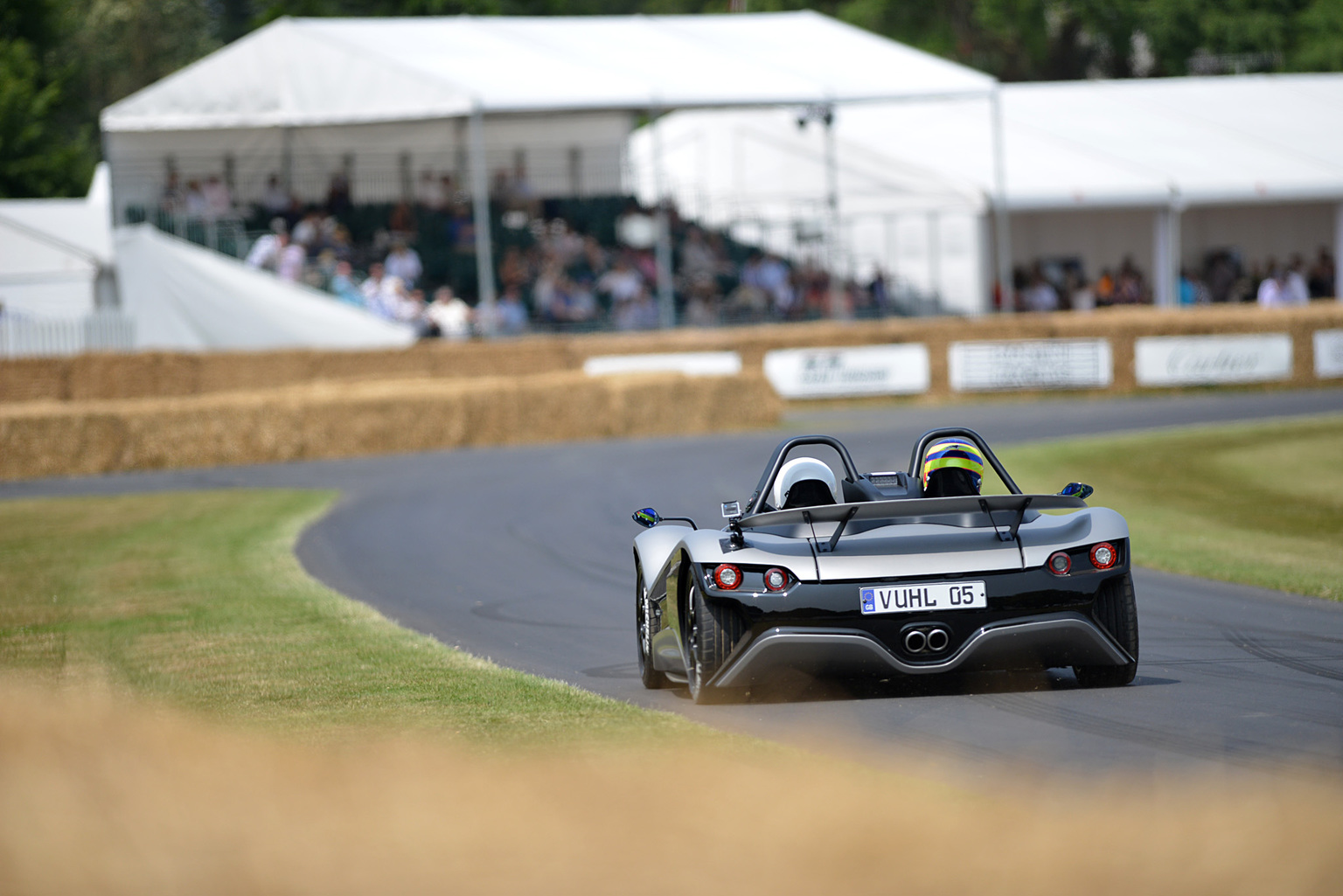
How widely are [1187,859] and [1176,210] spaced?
34.9 m

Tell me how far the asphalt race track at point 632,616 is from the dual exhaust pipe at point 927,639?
244 millimetres

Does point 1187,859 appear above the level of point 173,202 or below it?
below

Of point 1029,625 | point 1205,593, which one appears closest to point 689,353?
point 1205,593

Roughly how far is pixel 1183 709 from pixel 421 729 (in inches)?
111

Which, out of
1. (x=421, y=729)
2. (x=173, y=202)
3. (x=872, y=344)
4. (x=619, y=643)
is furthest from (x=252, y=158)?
(x=421, y=729)

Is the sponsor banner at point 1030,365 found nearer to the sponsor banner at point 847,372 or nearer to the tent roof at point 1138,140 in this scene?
the sponsor banner at point 847,372

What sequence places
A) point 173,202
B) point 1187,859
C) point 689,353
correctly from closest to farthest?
point 1187,859 → point 689,353 → point 173,202

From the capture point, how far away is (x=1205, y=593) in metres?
9.98

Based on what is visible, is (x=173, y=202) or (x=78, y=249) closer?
(x=173, y=202)

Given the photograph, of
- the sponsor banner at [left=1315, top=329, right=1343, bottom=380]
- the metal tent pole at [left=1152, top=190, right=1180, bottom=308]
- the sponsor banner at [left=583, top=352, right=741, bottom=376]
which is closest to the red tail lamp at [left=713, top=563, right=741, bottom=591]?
the sponsor banner at [left=583, top=352, right=741, bottom=376]

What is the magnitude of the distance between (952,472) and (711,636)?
160 centimetres

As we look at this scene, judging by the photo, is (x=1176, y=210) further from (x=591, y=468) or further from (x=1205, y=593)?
(x=1205, y=593)

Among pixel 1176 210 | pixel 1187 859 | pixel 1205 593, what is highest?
pixel 1176 210

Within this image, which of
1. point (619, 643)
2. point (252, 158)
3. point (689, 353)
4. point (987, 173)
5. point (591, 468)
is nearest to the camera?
point (619, 643)
